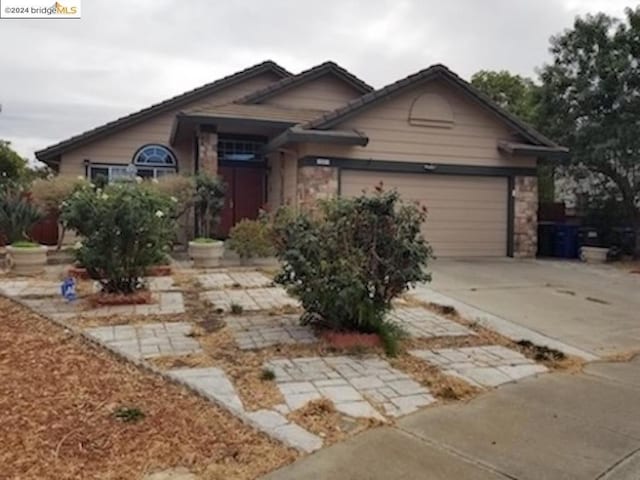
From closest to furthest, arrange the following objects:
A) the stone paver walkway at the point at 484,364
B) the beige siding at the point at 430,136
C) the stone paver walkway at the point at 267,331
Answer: the stone paver walkway at the point at 484,364
the stone paver walkway at the point at 267,331
the beige siding at the point at 430,136

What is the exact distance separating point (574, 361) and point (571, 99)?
1142 centimetres

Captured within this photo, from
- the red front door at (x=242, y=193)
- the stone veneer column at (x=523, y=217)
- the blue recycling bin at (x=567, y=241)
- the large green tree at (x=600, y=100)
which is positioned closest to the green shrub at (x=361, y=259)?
the stone veneer column at (x=523, y=217)

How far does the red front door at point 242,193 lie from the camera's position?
16641 mm

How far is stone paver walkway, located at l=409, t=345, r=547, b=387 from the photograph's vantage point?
4961mm

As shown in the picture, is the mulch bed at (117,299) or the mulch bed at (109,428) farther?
the mulch bed at (117,299)

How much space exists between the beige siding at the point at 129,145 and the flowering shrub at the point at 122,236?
9.30 metres

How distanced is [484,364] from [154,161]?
1429 cm

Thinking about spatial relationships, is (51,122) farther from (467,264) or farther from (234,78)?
(467,264)

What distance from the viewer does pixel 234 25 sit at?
13109mm

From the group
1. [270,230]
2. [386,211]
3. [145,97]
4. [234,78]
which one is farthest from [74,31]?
[145,97]

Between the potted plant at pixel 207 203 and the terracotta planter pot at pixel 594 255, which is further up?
the potted plant at pixel 207 203

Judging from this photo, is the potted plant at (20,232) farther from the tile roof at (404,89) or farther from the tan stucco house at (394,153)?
the tile roof at (404,89)

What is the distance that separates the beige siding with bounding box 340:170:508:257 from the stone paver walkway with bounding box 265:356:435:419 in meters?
8.79

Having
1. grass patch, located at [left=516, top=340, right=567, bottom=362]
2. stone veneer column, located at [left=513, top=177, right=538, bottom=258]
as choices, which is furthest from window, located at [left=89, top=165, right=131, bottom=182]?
grass patch, located at [left=516, top=340, right=567, bottom=362]
